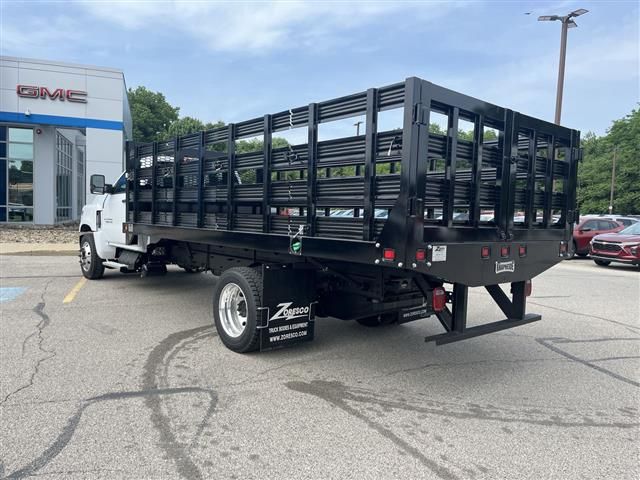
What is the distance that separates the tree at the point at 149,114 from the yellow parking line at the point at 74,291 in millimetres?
48291

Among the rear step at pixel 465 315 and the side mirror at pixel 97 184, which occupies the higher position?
the side mirror at pixel 97 184

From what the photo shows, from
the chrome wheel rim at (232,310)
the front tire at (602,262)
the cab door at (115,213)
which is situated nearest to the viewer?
the chrome wheel rim at (232,310)

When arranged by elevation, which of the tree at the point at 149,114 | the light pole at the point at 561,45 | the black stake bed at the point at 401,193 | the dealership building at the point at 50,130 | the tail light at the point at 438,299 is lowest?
the tail light at the point at 438,299

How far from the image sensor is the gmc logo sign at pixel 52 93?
66.4 feet

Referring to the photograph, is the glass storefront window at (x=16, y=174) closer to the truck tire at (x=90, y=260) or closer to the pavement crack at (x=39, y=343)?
the truck tire at (x=90, y=260)

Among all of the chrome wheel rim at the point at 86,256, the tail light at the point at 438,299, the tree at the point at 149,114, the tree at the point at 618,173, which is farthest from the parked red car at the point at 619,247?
the tree at the point at 149,114

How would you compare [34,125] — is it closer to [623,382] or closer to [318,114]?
[318,114]

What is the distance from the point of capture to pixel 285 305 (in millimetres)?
4812

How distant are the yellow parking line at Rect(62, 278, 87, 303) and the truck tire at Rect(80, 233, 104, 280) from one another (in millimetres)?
170

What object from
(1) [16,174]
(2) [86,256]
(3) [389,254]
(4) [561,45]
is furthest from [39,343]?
(4) [561,45]

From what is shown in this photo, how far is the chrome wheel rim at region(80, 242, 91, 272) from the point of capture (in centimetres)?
932

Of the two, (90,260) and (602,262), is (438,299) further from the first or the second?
(602,262)

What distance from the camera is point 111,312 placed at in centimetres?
679

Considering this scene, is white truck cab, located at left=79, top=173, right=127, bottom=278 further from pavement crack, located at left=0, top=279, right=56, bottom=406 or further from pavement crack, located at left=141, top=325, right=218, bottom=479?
pavement crack, located at left=141, top=325, right=218, bottom=479
